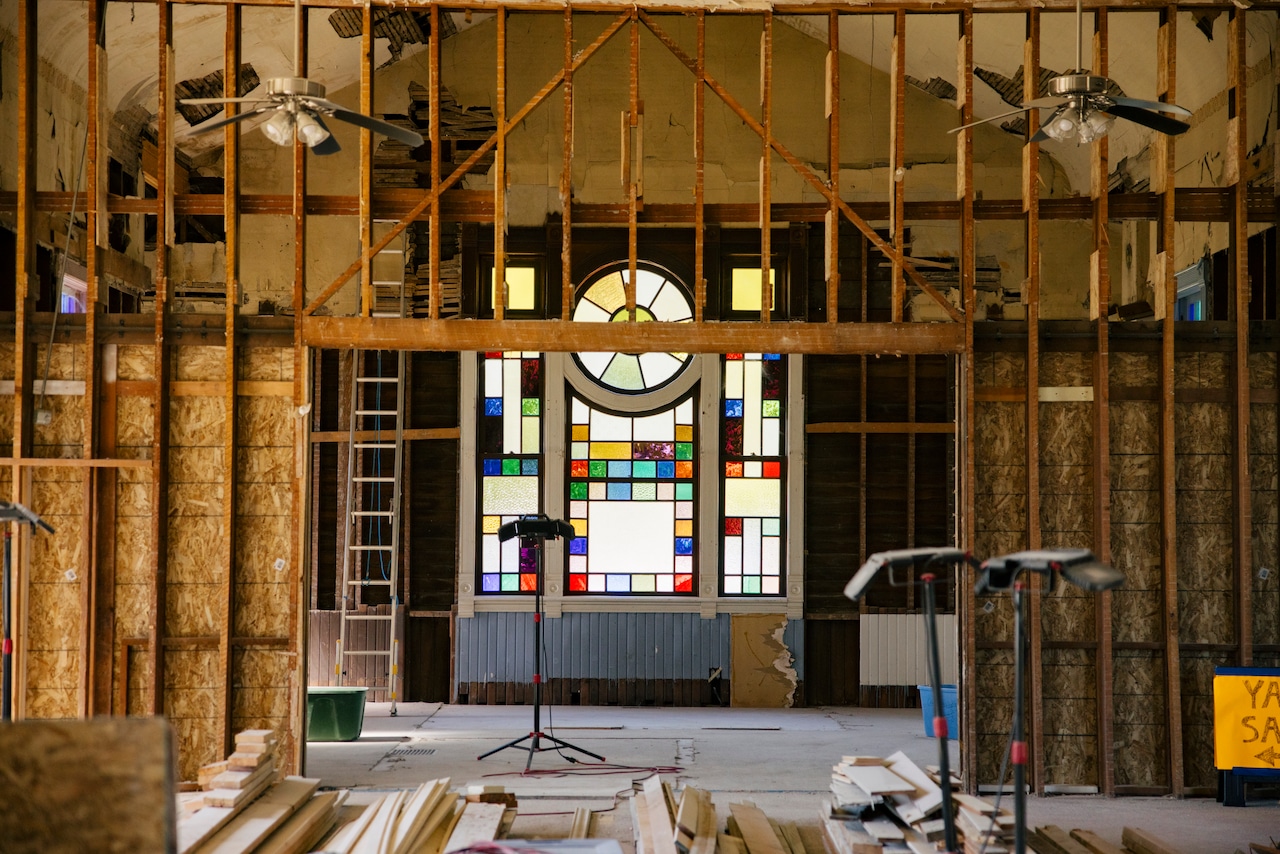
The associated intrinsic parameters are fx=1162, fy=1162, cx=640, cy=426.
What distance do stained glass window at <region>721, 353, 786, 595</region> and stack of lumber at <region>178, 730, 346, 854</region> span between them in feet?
17.3

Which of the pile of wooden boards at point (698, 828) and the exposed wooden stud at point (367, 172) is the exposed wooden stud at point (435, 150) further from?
the pile of wooden boards at point (698, 828)

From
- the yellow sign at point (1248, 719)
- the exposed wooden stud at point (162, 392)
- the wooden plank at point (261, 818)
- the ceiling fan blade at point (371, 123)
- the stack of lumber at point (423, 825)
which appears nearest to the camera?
the wooden plank at point (261, 818)

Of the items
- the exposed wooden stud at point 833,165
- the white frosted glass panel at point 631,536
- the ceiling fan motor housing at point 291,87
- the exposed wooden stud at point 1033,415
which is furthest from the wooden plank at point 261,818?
the white frosted glass panel at point 631,536

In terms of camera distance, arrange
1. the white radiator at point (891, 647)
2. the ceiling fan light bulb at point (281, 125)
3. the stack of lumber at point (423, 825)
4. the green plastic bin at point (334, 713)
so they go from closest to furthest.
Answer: the stack of lumber at point (423, 825)
the ceiling fan light bulb at point (281, 125)
the green plastic bin at point (334, 713)
the white radiator at point (891, 647)

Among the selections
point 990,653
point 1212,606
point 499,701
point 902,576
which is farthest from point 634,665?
point 1212,606

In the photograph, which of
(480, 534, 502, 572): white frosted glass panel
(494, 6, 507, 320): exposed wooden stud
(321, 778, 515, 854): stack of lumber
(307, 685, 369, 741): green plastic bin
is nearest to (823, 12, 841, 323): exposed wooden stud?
(494, 6, 507, 320): exposed wooden stud

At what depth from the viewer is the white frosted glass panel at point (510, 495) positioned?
1123 cm

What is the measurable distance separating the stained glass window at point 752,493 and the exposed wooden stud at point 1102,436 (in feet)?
13.6

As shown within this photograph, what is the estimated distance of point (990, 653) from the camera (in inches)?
289

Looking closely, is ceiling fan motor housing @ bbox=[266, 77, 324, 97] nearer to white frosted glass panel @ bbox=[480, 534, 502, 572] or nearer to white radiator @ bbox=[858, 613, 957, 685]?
white frosted glass panel @ bbox=[480, 534, 502, 572]

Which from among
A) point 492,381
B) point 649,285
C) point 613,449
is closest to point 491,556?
point 613,449

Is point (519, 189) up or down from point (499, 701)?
up

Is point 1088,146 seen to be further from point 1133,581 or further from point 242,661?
point 242,661

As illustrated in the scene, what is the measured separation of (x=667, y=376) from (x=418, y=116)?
11.6 ft
